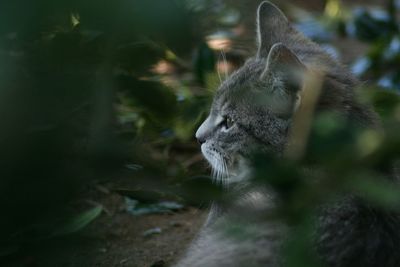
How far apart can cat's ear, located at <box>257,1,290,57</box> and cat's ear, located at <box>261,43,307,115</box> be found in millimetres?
587

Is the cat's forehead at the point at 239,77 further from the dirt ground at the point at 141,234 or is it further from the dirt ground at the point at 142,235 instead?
the dirt ground at the point at 142,235

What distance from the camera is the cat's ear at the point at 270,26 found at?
380cm

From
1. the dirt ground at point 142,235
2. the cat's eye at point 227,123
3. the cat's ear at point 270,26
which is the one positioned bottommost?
the dirt ground at point 142,235

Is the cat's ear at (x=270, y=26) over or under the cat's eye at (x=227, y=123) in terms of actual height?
over

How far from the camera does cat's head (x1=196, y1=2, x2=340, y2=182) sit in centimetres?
297

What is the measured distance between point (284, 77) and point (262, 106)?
5.9 inches

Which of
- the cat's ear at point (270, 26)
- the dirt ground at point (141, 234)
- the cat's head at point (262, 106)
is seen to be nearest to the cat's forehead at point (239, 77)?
the cat's head at point (262, 106)

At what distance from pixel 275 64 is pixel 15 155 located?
219 cm

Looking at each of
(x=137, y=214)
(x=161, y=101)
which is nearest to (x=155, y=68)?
(x=161, y=101)

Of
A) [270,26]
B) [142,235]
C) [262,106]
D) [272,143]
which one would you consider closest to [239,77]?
[262,106]

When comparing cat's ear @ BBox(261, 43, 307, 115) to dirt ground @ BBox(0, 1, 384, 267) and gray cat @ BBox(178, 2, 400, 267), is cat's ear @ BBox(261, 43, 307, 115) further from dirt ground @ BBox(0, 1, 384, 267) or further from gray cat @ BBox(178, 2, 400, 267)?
dirt ground @ BBox(0, 1, 384, 267)

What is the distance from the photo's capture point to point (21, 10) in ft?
3.15

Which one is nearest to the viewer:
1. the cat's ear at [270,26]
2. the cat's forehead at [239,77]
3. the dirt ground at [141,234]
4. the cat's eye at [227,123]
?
the cat's forehead at [239,77]

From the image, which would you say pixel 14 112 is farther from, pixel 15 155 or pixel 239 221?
pixel 239 221
